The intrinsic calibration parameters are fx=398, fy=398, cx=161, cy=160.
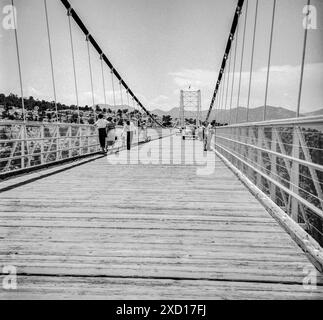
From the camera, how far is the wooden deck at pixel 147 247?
2.29 metres

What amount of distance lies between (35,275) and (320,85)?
8.43 meters

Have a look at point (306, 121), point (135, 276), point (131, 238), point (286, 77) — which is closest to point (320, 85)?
point (286, 77)

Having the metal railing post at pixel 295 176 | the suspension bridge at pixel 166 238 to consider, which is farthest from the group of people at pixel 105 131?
the metal railing post at pixel 295 176

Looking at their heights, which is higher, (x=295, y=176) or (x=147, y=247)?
(x=295, y=176)

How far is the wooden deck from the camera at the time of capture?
7.52 feet

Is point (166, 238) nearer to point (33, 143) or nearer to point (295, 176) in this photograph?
point (295, 176)

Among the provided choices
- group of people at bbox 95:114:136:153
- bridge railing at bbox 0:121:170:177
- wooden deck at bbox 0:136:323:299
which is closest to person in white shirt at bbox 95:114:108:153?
group of people at bbox 95:114:136:153

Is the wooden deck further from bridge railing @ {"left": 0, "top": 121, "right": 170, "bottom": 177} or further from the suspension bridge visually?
bridge railing @ {"left": 0, "top": 121, "right": 170, "bottom": 177}

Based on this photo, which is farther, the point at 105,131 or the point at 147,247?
the point at 105,131

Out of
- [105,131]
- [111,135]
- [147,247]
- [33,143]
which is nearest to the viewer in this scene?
[147,247]

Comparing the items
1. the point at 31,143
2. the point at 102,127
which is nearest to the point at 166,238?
the point at 31,143

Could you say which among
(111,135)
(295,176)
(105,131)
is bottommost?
(111,135)

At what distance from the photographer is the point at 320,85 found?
920cm

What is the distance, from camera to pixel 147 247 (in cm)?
304
